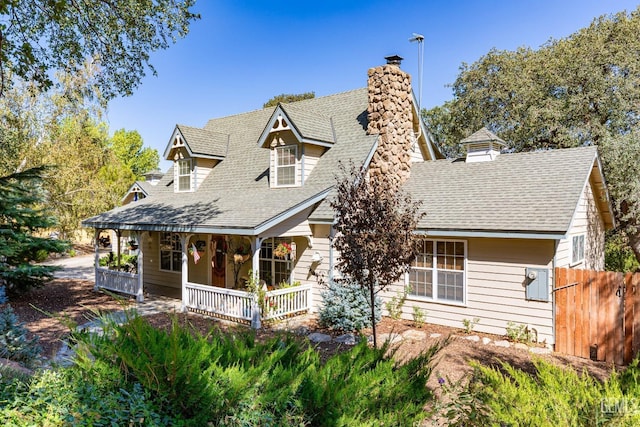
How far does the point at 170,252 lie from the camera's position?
1716cm

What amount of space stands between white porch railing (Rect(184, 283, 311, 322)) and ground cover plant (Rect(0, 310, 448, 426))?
777 cm

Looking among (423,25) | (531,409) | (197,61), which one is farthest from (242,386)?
(423,25)

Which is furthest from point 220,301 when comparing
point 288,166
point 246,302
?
point 288,166

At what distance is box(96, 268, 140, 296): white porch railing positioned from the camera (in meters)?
14.9

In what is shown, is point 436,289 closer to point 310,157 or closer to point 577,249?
point 577,249

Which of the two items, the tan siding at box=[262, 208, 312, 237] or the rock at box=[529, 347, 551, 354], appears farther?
the tan siding at box=[262, 208, 312, 237]

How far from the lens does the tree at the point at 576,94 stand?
18.1 meters

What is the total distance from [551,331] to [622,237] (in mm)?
14877

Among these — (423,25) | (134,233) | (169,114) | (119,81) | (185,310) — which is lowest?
(185,310)

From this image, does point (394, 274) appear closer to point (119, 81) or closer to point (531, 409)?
point (531, 409)

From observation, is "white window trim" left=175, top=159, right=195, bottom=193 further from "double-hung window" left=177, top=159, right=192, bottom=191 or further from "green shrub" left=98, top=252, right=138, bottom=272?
"green shrub" left=98, top=252, right=138, bottom=272

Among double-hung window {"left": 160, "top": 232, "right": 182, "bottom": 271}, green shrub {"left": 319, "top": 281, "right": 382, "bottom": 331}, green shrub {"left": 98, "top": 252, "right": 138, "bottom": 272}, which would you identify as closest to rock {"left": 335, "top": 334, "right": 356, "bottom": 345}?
green shrub {"left": 319, "top": 281, "right": 382, "bottom": 331}

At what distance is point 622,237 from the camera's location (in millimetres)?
20812

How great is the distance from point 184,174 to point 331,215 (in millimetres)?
8567
